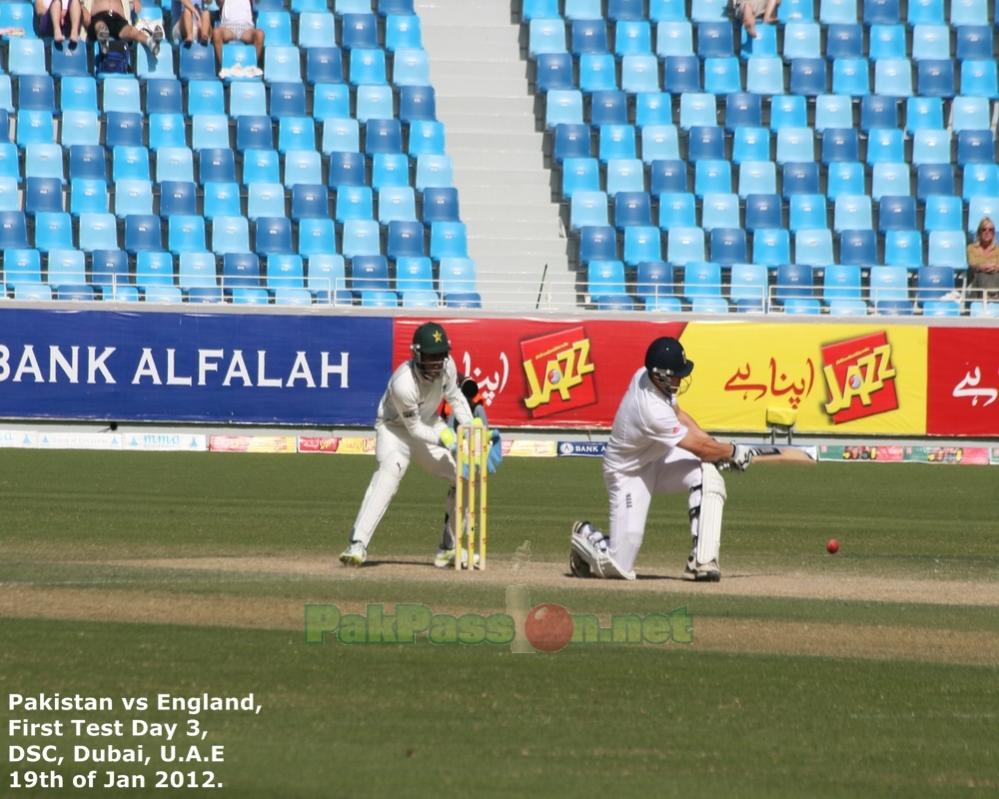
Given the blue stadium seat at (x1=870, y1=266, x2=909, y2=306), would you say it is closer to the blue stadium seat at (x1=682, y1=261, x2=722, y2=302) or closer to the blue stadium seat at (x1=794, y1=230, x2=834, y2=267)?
the blue stadium seat at (x1=794, y1=230, x2=834, y2=267)

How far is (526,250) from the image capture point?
101 ft

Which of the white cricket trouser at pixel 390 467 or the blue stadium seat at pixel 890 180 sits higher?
the blue stadium seat at pixel 890 180

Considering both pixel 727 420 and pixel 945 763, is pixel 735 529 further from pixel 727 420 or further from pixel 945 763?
pixel 727 420

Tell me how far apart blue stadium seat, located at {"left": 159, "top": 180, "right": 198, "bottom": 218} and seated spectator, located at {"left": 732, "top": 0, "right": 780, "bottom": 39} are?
35.7ft

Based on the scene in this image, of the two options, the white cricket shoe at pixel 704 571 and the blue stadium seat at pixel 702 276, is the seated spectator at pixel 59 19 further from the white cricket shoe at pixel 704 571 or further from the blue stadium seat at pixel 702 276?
the white cricket shoe at pixel 704 571

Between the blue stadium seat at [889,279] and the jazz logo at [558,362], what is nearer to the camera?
the jazz logo at [558,362]

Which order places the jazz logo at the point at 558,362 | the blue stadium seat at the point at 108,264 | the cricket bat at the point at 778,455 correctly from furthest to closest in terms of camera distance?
the blue stadium seat at the point at 108,264, the jazz logo at the point at 558,362, the cricket bat at the point at 778,455

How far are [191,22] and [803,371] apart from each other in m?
12.5

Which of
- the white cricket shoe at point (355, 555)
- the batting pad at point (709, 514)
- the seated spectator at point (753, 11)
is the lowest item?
the white cricket shoe at point (355, 555)

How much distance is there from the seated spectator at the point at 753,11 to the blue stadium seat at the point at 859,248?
4.81 m

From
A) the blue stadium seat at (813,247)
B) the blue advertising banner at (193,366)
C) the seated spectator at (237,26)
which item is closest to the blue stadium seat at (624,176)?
the blue stadium seat at (813,247)

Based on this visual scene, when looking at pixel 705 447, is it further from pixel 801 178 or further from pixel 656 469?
pixel 801 178

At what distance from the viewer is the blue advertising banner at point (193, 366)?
2742 cm

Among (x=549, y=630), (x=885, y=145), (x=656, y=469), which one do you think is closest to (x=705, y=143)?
(x=885, y=145)
